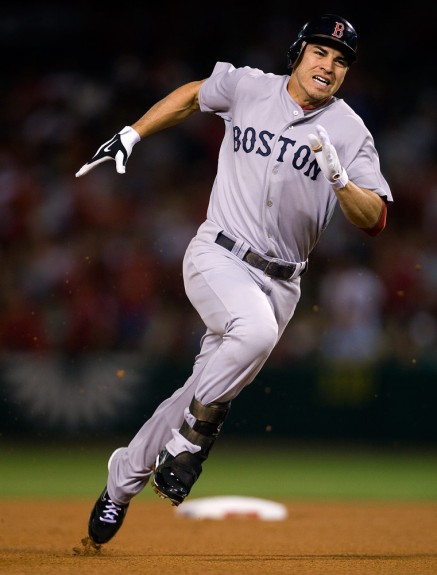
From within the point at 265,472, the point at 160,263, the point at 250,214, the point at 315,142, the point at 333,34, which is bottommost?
the point at 265,472

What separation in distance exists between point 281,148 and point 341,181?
0.52m

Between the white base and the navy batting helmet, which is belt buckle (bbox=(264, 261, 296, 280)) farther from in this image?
the white base

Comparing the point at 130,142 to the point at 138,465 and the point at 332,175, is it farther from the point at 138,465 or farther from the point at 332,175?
the point at 138,465

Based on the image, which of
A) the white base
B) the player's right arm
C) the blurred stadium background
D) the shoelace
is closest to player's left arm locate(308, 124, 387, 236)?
the player's right arm

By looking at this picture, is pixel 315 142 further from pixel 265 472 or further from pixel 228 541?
pixel 265 472

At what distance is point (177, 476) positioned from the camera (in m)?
4.20

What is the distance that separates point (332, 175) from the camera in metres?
4.13

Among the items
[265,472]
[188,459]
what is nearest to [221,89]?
[188,459]

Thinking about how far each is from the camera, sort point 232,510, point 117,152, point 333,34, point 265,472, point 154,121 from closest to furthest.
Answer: point 333,34 < point 117,152 < point 154,121 < point 232,510 < point 265,472

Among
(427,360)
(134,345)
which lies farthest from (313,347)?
(134,345)

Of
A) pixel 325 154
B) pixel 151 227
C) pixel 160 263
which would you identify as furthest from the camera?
pixel 151 227

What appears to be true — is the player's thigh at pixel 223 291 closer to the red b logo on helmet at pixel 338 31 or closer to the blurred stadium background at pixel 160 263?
the red b logo on helmet at pixel 338 31

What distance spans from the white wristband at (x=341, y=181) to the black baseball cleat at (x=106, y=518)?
6.33 feet

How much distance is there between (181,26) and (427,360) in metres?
5.59
